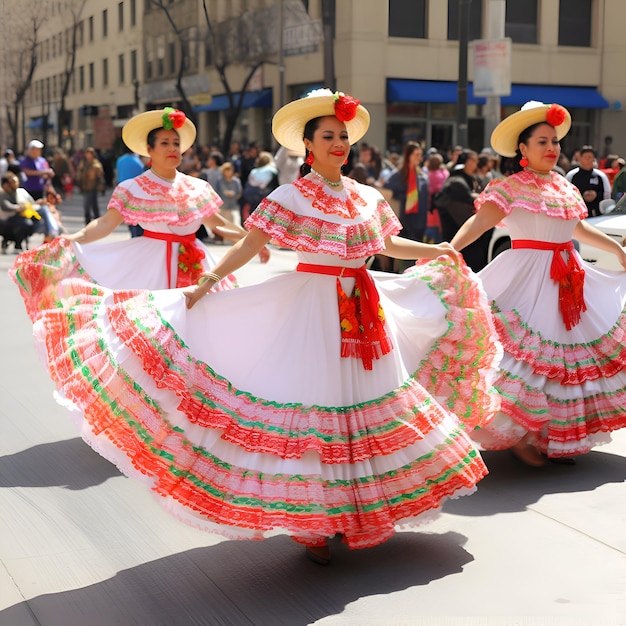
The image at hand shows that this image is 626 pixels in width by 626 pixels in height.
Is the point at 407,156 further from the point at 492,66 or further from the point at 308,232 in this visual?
the point at 308,232

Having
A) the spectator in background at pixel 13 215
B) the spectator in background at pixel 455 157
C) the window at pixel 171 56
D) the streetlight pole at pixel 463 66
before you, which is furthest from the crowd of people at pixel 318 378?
the window at pixel 171 56

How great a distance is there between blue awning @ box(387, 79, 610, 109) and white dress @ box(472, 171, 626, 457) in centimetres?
2724

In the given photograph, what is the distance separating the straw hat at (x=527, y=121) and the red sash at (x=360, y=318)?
186cm

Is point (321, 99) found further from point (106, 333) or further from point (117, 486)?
point (117, 486)

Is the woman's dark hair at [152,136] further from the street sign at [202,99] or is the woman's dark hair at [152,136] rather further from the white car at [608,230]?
the street sign at [202,99]

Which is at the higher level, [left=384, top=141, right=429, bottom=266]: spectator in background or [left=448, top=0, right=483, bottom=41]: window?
[left=448, top=0, right=483, bottom=41]: window

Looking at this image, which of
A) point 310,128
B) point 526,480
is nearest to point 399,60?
point 526,480

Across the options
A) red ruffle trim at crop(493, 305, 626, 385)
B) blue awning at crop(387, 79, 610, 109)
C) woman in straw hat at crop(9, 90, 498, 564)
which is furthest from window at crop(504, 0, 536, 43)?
woman in straw hat at crop(9, 90, 498, 564)

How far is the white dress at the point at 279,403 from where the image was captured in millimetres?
4258

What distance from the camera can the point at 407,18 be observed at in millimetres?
32156

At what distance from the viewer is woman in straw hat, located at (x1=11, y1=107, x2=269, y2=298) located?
22.8 ft

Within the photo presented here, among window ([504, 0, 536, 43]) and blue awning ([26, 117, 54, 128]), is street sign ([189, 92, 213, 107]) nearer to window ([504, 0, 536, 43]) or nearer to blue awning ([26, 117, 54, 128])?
window ([504, 0, 536, 43])

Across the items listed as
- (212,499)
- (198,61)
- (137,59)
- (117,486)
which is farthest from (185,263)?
(137,59)

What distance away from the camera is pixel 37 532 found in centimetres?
512
